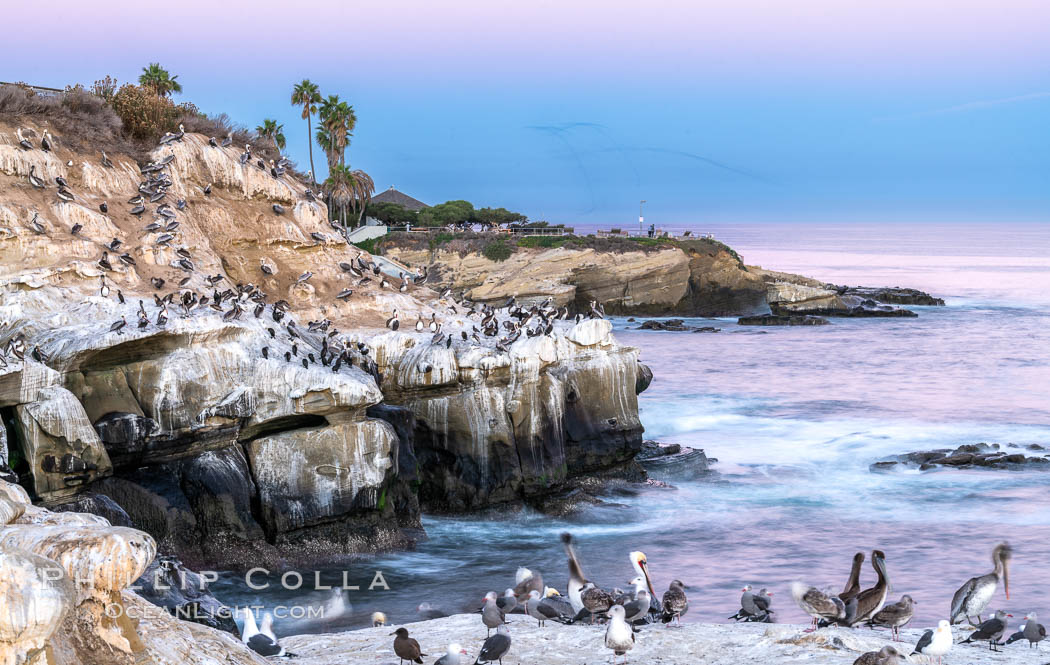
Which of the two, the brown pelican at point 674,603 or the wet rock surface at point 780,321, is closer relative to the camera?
the brown pelican at point 674,603

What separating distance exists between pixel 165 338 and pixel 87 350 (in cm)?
144

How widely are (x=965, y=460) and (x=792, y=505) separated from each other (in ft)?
23.1

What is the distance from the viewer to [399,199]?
9831 cm

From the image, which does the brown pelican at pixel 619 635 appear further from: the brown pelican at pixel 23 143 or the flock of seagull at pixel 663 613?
the brown pelican at pixel 23 143

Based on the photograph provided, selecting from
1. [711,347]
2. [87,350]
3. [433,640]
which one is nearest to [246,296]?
[87,350]

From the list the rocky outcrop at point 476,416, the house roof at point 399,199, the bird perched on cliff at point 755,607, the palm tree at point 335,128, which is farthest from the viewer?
the house roof at point 399,199

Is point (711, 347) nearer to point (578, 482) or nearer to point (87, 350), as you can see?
point (578, 482)

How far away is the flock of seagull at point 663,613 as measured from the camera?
13008mm

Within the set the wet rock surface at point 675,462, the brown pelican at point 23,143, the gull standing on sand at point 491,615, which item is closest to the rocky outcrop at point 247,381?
the brown pelican at point 23,143

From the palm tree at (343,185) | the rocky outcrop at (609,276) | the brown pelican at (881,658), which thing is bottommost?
the brown pelican at (881,658)

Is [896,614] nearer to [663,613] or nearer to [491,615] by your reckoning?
[663,613]

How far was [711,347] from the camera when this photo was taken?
210 feet

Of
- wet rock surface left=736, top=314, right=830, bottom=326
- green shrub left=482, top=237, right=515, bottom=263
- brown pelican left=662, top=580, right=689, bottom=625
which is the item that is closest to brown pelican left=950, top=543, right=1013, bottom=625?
brown pelican left=662, top=580, right=689, bottom=625

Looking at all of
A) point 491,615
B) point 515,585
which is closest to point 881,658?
point 491,615
